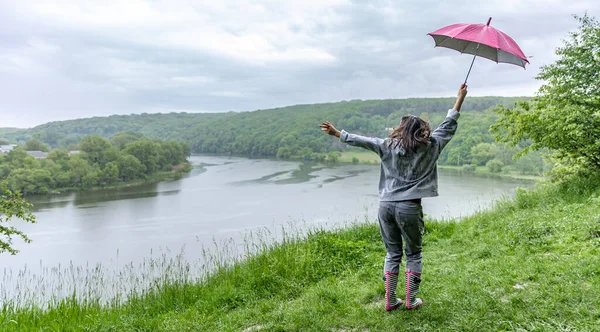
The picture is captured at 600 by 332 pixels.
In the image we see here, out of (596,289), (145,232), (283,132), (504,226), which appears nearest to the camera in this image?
(596,289)

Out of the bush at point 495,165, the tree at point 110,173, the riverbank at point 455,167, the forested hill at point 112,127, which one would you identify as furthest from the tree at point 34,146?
the bush at point 495,165

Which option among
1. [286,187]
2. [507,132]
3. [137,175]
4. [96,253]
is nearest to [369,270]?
[507,132]

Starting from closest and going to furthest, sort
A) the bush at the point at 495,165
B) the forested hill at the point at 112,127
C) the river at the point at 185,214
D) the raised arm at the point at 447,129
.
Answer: the raised arm at the point at 447,129 < the river at the point at 185,214 < the bush at the point at 495,165 < the forested hill at the point at 112,127

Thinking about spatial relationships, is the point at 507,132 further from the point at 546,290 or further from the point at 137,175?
the point at 137,175

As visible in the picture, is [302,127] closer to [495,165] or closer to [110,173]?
[495,165]

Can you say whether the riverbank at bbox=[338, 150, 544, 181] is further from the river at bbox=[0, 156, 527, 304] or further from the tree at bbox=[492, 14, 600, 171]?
the tree at bbox=[492, 14, 600, 171]

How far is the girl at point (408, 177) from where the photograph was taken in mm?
2820

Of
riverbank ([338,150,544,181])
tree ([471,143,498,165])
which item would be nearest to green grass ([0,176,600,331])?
riverbank ([338,150,544,181])

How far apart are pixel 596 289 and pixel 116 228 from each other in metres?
26.5

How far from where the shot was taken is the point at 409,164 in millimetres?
2855

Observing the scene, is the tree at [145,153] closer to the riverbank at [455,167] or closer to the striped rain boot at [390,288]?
the riverbank at [455,167]

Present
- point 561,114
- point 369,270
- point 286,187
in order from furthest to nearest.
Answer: point 286,187
point 561,114
point 369,270

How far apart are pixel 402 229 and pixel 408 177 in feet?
1.29

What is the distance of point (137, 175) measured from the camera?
164 feet
